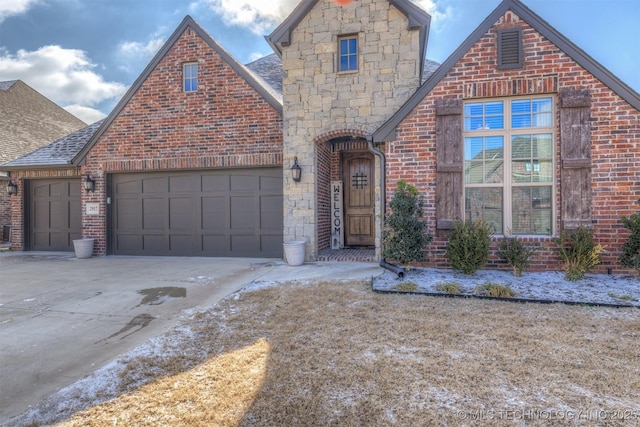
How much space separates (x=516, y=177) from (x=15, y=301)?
7.78 metres

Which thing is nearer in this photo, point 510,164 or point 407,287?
point 407,287

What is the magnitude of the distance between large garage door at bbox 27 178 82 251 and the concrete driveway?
4.60 feet

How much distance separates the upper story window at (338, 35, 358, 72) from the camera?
7320 millimetres

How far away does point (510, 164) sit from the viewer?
19.3 ft

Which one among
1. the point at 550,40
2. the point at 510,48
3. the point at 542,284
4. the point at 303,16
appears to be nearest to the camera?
the point at 542,284

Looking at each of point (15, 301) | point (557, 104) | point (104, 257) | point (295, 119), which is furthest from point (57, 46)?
point (557, 104)

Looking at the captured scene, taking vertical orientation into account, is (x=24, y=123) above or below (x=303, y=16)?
below

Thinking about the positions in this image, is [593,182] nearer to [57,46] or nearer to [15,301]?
[15,301]

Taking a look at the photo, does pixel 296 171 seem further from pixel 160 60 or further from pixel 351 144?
pixel 160 60

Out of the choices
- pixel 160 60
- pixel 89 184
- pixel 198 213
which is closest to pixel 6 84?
pixel 89 184

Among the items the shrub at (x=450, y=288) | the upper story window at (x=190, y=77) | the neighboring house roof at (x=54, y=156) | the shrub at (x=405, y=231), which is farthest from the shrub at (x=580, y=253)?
the neighboring house roof at (x=54, y=156)

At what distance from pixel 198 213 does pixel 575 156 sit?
7821 millimetres

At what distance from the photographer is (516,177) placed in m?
5.88

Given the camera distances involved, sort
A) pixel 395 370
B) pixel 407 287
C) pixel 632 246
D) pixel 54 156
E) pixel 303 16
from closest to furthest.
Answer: pixel 395 370 → pixel 407 287 → pixel 632 246 → pixel 303 16 → pixel 54 156
